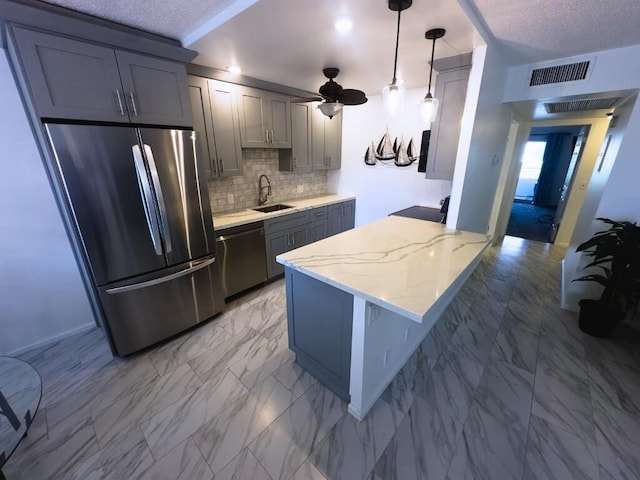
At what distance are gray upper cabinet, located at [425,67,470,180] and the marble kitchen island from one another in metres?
0.67

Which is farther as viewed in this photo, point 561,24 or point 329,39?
point 329,39

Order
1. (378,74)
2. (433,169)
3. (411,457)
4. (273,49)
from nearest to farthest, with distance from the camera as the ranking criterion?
(411,457), (273,49), (433,169), (378,74)

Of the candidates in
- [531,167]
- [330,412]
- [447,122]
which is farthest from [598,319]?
[531,167]

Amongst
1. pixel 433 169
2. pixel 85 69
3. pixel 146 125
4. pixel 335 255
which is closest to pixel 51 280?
pixel 146 125

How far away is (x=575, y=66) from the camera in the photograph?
2211 millimetres

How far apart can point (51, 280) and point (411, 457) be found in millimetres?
3000

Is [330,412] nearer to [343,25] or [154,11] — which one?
[343,25]

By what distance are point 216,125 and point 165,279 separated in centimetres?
161

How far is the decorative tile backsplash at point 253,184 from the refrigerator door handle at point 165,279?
94cm

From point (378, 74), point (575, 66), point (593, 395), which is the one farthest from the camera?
point (378, 74)

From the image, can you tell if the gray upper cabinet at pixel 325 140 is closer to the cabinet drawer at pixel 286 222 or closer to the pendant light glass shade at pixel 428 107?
the cabinet drawer at pixel 286 222

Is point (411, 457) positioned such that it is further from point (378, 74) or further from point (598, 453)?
point (378, 74)

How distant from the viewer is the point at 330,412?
1.61 metres

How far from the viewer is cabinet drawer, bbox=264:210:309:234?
9.77ft
